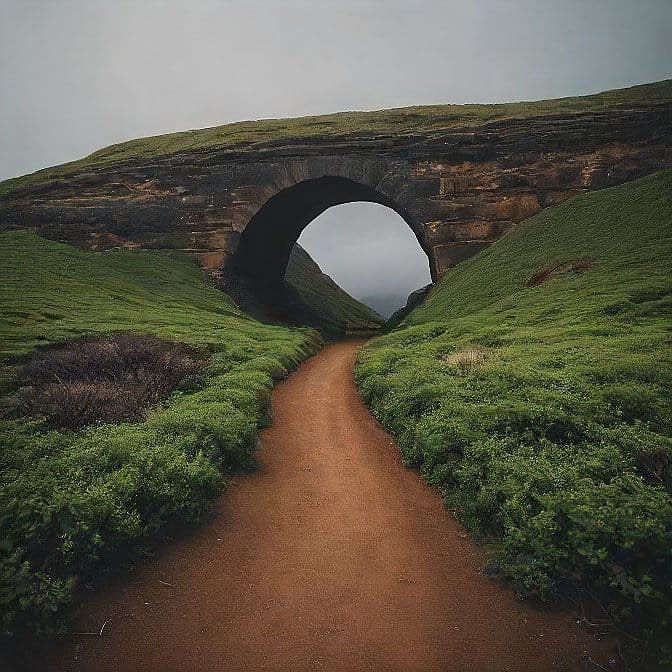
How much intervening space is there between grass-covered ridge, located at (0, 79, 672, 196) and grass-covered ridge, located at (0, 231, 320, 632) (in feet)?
72.7

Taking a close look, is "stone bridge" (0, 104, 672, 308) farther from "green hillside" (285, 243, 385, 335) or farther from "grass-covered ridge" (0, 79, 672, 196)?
"green hillside" (285, 243, 385, 335)

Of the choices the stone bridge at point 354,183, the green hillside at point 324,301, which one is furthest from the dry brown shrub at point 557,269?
the green hillside at point 324,301

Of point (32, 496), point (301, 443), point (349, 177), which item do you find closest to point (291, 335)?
point (301, 443)

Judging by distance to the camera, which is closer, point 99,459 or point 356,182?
point 99,459

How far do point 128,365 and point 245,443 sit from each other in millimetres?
5298

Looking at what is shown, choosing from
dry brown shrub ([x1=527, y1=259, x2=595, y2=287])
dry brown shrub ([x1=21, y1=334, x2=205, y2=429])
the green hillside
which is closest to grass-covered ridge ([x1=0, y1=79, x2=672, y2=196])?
the green hillside

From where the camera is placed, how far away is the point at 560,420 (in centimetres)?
751

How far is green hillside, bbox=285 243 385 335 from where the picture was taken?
40234mm

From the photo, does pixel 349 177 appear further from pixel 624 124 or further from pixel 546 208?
pixel 624 124

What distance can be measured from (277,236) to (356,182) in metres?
9.35

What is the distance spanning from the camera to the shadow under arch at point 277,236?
108 feet

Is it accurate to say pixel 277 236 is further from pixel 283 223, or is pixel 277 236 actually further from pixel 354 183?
pixel 354 183

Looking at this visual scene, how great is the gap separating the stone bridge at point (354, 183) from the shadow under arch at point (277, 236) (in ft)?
0.67

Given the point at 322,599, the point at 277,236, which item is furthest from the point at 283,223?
the point at 322,599
